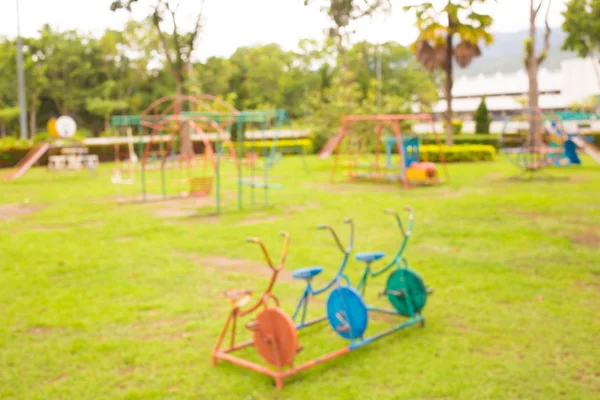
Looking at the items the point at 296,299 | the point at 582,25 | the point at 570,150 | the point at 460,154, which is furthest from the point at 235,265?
the point at 582,25

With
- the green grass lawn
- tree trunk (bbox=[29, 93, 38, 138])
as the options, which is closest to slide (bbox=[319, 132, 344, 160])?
the green grass lawn

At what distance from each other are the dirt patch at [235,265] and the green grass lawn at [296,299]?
0.12ft

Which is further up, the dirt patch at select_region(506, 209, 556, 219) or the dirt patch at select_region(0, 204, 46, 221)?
the dirt patch at select_region(0, 204, 46, 221)

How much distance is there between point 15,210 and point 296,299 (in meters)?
9.54

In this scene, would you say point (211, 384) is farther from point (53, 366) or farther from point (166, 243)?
point (166, 243)

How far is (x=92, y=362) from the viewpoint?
4844 millimetres

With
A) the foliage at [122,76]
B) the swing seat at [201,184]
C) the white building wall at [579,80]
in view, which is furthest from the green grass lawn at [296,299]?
the white building wall at [579,80]

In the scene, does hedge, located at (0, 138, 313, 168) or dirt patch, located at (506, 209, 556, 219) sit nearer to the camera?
dirt patch, located at (506, 209, 556, 219)

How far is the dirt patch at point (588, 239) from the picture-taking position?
8.35 metres

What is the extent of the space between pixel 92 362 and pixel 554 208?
29.6 feet

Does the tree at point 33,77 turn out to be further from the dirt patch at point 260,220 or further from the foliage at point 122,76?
the dirt patch at point 260,220

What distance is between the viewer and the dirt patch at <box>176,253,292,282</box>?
743 centimetres

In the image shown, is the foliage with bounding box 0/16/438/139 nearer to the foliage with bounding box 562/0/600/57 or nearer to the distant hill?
the foliage with bounding box 562/0/600/57

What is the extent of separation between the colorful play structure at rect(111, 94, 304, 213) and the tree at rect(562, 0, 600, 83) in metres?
A: 19.4
